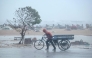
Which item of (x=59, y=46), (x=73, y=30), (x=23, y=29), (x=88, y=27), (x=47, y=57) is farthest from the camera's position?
(x=73, y=30)

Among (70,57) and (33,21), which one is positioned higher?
(33,21)

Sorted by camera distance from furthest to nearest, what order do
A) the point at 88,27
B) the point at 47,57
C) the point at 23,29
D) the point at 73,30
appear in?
the point at 73,30
the point at 88,27
the point at 23,29
the point at 47,57

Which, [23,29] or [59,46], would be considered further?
[23,29]

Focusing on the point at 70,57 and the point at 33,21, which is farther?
the point at 33,21

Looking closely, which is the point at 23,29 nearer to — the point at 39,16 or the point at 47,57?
the point at 39,16

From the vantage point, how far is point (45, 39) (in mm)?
16234

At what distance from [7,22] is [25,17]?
7.24 ft

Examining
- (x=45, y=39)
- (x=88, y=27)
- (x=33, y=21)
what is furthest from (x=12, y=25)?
(x=88, y=27)

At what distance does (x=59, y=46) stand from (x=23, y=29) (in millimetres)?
6519

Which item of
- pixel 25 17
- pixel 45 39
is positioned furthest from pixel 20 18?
pixel 45 39

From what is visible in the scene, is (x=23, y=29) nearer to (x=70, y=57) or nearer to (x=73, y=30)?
(x=70, y=57)

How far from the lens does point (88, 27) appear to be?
145 feet

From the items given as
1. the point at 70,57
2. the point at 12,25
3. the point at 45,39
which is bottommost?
the point at 70,57

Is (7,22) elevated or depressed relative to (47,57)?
elevated
